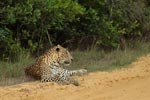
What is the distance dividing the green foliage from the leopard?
67.4 inches

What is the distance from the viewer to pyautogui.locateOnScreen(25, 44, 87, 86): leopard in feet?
32.9

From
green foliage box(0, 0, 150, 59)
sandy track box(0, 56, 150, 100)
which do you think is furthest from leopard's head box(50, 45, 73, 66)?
green foliage box(0, 0, 150, 59)

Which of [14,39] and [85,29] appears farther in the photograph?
[85,29]

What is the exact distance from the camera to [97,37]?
1472 centimetres

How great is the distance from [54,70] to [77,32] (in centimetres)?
424

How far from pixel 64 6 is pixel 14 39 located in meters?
1.62

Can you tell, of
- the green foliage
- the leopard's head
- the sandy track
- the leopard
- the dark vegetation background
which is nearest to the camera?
the sandy track

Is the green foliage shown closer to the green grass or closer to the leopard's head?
the green grass

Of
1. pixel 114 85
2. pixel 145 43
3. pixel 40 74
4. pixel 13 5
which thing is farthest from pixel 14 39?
pixel 145 43

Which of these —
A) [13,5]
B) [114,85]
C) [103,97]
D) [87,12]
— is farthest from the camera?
[87,12]

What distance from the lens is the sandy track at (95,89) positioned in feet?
29.1

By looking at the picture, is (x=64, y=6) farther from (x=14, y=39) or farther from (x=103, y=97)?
(x=103, y=97)

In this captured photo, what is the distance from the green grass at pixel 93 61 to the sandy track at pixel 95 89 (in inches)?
27.8

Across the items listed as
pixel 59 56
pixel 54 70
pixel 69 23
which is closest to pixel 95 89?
pixel 54 70
